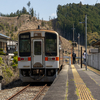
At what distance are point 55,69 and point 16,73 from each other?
12.3 meters

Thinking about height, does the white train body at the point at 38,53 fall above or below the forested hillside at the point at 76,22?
below

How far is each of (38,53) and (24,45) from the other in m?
1.09

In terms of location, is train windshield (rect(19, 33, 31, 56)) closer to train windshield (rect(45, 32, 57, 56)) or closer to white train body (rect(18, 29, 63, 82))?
white train body (rect(18, 29, 63, 82))

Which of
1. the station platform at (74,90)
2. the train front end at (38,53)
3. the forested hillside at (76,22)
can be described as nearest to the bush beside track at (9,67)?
the train front end at (38,53)

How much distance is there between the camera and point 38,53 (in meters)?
11.7

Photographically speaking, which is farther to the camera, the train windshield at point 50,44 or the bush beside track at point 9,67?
the bush beside track at point 9,67

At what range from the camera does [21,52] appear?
11.8m

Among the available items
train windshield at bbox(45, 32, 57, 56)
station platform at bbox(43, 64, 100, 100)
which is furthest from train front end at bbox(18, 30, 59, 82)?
station platform at bbox(43, 64, 100, 100)

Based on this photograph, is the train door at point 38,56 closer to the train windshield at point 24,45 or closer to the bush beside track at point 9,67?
the train windshield at point 24,45

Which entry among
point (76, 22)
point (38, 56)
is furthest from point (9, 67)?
point (76, 22)

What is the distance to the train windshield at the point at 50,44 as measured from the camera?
11.7m

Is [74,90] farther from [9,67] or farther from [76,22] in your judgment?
[76,22]

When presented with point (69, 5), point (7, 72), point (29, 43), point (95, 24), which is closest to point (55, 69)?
Result: point (29, 43)

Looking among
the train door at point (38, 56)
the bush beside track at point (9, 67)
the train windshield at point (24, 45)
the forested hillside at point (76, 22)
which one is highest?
the forested hillside at point (76, 22)
